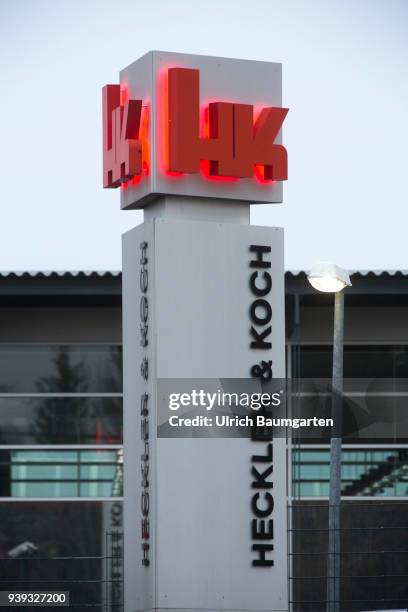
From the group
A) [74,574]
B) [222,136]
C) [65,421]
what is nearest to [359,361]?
[65,421]

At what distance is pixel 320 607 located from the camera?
26.7 meters

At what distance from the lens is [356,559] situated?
27.0m

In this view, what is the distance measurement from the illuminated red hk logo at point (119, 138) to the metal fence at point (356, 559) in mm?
8955

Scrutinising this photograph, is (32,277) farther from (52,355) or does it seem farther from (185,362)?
(185,362)

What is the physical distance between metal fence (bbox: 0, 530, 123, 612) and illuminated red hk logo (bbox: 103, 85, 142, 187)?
29.1 ft

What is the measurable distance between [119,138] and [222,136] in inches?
52.8

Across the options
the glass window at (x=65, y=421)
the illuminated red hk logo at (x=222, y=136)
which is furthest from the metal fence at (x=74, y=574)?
the illuminated red hk logo at (x=222, y=136)

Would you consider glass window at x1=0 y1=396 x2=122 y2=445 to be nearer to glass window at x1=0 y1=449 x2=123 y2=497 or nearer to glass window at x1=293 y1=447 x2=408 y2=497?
glass window at x1=0 y1=449 x2=123 y2=497

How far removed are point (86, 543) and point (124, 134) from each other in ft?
34.0

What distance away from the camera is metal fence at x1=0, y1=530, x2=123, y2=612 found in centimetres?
2681

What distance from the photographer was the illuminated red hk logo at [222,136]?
61.8 ft

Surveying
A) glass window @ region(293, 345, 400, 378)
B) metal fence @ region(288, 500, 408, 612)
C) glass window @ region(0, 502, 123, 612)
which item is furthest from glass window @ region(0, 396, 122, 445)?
metal fence @ region(288, 500, 408, 612)

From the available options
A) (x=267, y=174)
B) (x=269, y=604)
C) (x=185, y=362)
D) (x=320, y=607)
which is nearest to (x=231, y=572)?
(x=269, y=604)

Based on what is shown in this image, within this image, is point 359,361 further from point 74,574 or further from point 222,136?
point 222,136
